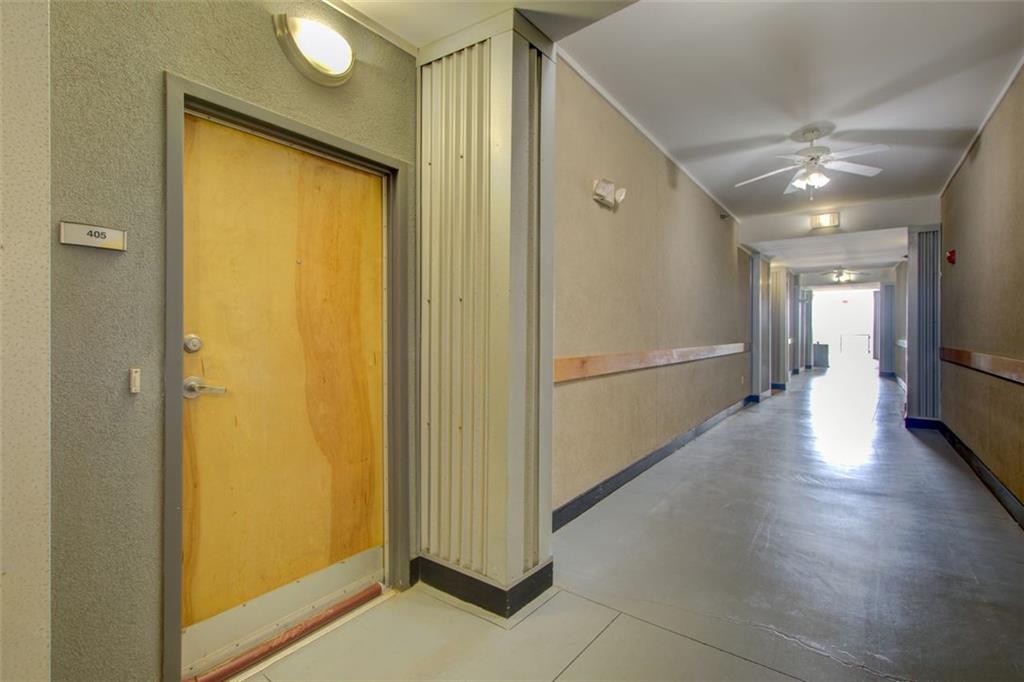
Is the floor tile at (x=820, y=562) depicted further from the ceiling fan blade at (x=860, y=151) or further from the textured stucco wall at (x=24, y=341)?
the ceiling fan blade at (x=860, y=151)

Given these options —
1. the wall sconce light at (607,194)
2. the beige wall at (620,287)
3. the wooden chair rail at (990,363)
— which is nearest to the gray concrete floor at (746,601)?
the beige wall at (620,287)

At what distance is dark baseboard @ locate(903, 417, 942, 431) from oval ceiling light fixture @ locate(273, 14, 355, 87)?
721 cm

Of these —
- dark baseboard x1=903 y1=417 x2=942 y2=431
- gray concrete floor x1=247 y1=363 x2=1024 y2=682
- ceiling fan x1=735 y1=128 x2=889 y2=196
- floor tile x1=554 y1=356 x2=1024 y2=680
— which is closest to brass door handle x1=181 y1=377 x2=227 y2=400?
gray concrete floor x1=247 y1=363 x2=1024 y2=682

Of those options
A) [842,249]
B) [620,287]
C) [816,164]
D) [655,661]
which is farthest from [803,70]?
[842,249]

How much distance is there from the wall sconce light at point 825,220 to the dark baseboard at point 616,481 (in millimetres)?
3186

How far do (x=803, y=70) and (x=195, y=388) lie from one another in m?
3.90

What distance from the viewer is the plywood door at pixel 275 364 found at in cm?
168

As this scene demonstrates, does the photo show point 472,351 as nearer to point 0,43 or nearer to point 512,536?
point 512,536

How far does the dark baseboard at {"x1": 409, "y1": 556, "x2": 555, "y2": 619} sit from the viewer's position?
2.02 m

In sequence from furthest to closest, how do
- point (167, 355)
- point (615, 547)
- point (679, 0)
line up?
1. point (615, 547)
2. point (679, 0)
3. point (167, 355)

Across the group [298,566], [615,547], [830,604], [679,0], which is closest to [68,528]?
[298,566]

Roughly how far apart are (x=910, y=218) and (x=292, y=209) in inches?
283

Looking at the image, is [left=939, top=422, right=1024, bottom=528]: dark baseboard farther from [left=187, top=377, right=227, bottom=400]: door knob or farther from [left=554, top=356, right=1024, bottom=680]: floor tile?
[left=187, top=377, right=227, bottom=400]: door knob

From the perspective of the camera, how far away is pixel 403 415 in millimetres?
2258
